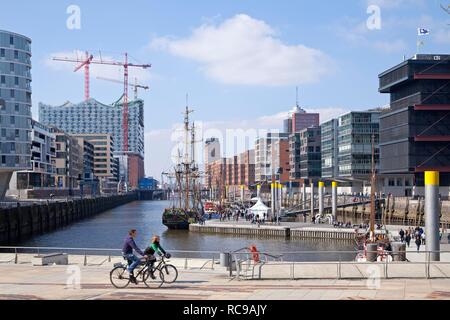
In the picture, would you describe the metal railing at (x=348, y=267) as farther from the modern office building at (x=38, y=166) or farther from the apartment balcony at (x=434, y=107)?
the modern office building at (x=38, y=166)

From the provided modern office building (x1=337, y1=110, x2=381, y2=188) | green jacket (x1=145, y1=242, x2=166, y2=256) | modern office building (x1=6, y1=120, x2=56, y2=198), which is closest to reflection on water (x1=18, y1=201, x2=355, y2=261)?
green jacket (x1=145, y1=242, x2=166, y2=256)

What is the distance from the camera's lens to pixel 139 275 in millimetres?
22781

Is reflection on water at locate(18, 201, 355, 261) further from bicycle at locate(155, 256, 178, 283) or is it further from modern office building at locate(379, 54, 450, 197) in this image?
modern office building at locate(379, 54, 450, 197)

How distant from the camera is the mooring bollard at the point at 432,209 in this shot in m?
28.9

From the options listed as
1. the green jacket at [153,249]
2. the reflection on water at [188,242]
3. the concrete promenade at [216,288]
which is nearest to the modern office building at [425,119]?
the reflection on water at [188,242]

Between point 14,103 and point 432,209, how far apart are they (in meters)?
94.9

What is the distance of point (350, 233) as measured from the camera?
75.4m

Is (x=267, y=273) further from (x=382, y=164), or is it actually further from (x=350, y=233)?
(x=382, y=164)

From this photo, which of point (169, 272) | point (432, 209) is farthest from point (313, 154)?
point (169, 272)

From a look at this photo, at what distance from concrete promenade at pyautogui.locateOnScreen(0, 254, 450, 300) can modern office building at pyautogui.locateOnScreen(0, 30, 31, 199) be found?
88.1m

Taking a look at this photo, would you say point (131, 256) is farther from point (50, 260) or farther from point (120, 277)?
point (50, 260)

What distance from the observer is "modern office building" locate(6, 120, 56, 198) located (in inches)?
5787
